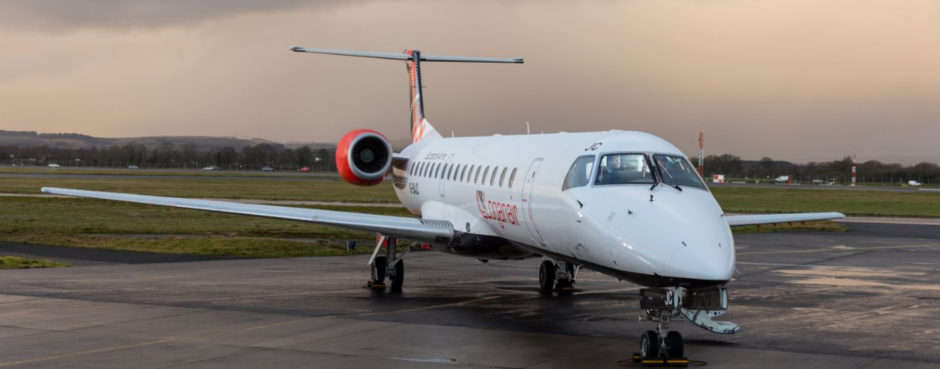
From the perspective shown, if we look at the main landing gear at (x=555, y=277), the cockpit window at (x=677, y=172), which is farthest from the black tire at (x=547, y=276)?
the cockpit window at (x=677, y=172)

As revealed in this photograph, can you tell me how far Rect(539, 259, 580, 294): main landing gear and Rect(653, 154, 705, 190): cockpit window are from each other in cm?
716

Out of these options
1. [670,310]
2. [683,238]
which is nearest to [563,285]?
[670,310]

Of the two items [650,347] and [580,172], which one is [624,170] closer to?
[580,172]

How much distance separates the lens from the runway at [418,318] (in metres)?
13.0

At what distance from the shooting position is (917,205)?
7056 cm

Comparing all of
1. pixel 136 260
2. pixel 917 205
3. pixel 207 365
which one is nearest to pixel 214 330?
pixel 207 365

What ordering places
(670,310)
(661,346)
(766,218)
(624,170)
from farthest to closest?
(766,218) < (624,170) < (661,346) < (670,310)

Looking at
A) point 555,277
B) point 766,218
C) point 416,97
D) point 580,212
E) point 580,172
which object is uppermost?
point 416,97

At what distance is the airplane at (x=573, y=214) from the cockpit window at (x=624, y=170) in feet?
0.05

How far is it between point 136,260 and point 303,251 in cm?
542

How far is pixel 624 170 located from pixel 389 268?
27.3ft

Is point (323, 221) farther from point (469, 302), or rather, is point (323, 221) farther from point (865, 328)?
point (865, 328)

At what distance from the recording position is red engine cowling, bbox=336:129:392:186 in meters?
23.5

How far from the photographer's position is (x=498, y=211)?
18109 millimetres
